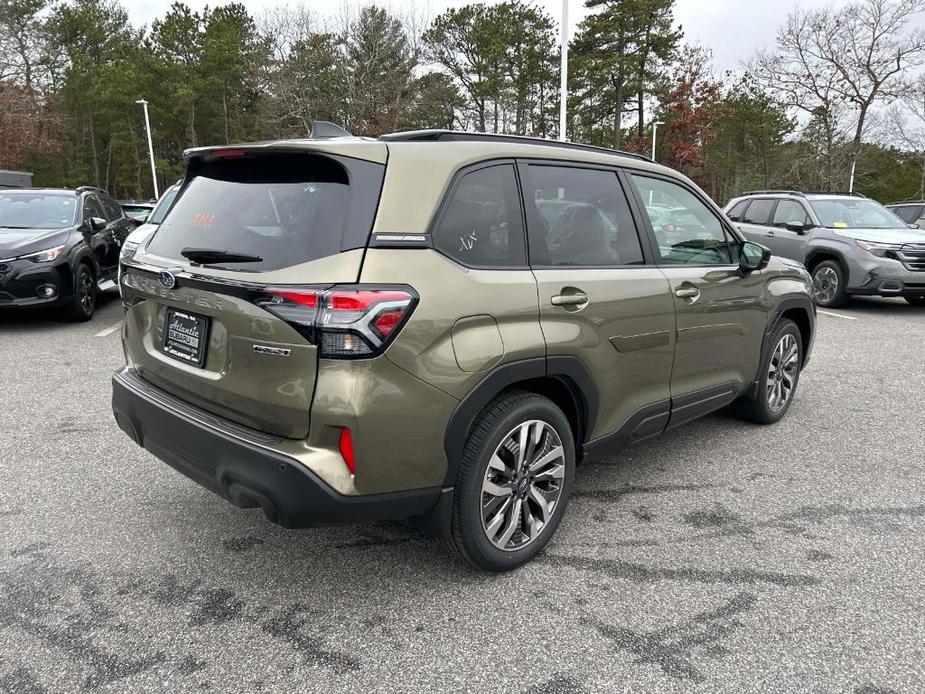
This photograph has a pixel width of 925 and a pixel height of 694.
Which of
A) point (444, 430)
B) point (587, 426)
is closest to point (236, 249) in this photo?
point (444, 430)

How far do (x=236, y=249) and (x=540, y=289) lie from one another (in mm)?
1178

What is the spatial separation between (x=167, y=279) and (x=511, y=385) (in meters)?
1.42

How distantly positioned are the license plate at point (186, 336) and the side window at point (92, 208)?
23.9ft

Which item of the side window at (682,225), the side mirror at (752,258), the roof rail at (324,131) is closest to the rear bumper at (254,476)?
the roof rail at (324,131)

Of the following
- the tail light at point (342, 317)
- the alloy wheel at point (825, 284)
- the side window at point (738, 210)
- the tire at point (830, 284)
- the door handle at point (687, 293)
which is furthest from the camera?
the side window at point (738, 210)

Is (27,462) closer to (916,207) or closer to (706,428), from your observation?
(706,428)

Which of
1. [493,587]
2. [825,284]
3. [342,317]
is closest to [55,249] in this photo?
[342,317]

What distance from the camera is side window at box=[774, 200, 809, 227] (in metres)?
10.6

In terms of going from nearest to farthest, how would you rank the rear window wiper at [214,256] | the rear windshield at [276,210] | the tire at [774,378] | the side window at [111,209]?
the rear windshield at [276,210], the rear window wiper at [214,256], the tire at [774,378], the side window at [111,209]

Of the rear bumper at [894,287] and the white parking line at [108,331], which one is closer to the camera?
the white parking line at [108,331]

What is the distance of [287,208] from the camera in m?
2.46

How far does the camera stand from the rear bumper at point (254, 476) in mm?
2244

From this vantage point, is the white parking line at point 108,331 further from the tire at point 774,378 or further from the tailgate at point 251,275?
the tire at point 774,378

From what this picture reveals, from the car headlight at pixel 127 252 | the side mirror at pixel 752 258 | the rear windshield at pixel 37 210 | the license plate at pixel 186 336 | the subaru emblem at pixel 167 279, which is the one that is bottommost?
the license plate at pixel 186 336
